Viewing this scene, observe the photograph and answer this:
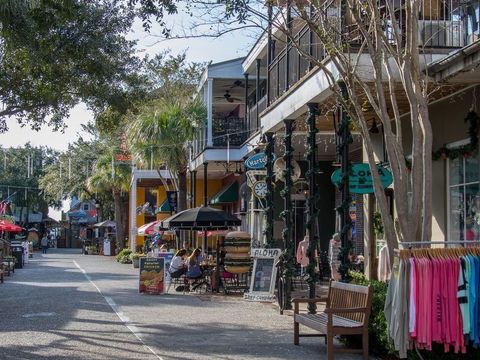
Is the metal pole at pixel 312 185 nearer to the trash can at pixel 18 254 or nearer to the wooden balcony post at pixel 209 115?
the wooden balcony post at pixel 209 115

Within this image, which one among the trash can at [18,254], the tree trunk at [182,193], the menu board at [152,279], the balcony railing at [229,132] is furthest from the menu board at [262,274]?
the trash can at [18,254]

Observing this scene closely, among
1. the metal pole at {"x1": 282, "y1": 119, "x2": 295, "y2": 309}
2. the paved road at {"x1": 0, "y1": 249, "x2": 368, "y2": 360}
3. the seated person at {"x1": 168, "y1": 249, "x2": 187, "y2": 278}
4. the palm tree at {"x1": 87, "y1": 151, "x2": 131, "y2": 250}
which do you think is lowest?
the paved road at {"x1": 0, "y1": 249, "x2": 368, "y2": 360}

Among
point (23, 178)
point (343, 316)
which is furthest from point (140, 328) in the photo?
point (23, 178)

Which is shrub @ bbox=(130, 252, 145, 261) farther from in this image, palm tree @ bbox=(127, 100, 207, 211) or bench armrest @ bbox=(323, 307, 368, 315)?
bench armrest @ bbox=(323, 307, 368, 315)

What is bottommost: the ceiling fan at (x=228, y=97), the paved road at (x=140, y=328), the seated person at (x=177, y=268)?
the paved road at (x=140, y=328)

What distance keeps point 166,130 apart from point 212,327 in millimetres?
16674

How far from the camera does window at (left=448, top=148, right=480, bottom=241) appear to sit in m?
12.3

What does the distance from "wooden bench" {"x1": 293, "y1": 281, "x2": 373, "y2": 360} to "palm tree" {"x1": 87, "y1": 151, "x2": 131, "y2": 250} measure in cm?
3300

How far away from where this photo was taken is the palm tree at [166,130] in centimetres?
2769

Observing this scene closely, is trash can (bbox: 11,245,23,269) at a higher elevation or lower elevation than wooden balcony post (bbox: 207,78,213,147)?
lower

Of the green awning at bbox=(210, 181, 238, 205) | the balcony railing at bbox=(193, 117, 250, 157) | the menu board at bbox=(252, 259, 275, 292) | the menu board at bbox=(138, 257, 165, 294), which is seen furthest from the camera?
the green awning at bbox=(210, 181, 238, 205)

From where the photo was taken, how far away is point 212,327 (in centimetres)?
→ 1209

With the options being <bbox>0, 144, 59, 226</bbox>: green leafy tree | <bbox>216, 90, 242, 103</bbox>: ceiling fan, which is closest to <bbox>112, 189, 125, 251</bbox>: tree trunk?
<bbox>216, 90, 242, 103</bbox>: ceiling fan

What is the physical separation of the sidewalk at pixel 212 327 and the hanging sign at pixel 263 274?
242 millimetres
